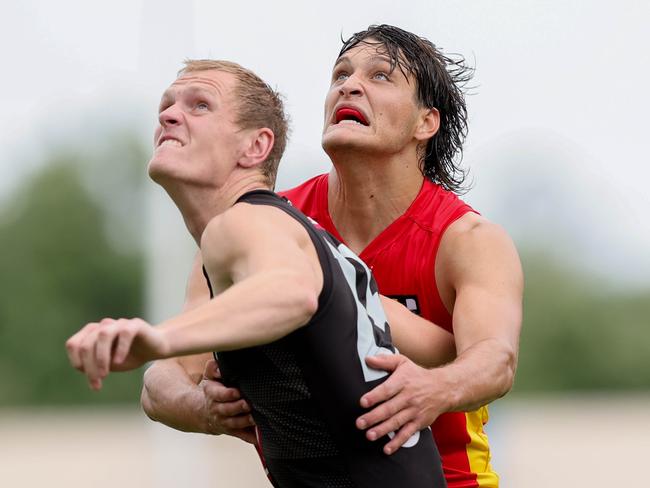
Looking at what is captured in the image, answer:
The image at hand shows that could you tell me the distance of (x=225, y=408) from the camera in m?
4.44

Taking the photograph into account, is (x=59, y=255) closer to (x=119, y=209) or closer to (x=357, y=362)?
(x=119, y=209)

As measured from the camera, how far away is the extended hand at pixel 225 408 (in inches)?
173

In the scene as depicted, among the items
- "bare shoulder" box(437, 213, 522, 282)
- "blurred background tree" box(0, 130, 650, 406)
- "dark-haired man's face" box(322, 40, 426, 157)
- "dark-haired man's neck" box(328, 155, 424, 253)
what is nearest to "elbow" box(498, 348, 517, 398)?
"bare shoulder" box(437, 213, 522, 282)

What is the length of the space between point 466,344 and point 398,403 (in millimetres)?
828

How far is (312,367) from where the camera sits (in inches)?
155

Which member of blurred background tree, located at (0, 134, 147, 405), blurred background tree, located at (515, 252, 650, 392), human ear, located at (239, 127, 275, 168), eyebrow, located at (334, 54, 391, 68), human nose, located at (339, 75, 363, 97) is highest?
eyebrow, located at (334, 54, 391, 68)

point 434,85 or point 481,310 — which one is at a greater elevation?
point 434,85

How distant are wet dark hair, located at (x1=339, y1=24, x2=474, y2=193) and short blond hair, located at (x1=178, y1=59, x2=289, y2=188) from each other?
112 centimetres

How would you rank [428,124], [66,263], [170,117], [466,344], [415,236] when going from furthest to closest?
[66,263] < [428,124] < [415,236] < [466,344] < [170,117]

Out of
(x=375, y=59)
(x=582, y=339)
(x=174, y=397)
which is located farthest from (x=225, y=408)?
(x=582, y=339)

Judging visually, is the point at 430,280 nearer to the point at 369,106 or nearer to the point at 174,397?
the point at 369,106

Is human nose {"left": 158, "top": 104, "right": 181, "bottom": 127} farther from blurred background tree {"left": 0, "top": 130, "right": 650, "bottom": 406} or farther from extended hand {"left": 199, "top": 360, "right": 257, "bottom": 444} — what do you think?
blurred background tree {"left": 0, "top": 130, "right": 650, "bottom": 406}

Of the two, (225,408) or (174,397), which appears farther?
(174,397)

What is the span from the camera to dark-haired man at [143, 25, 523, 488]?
16.2 ft
